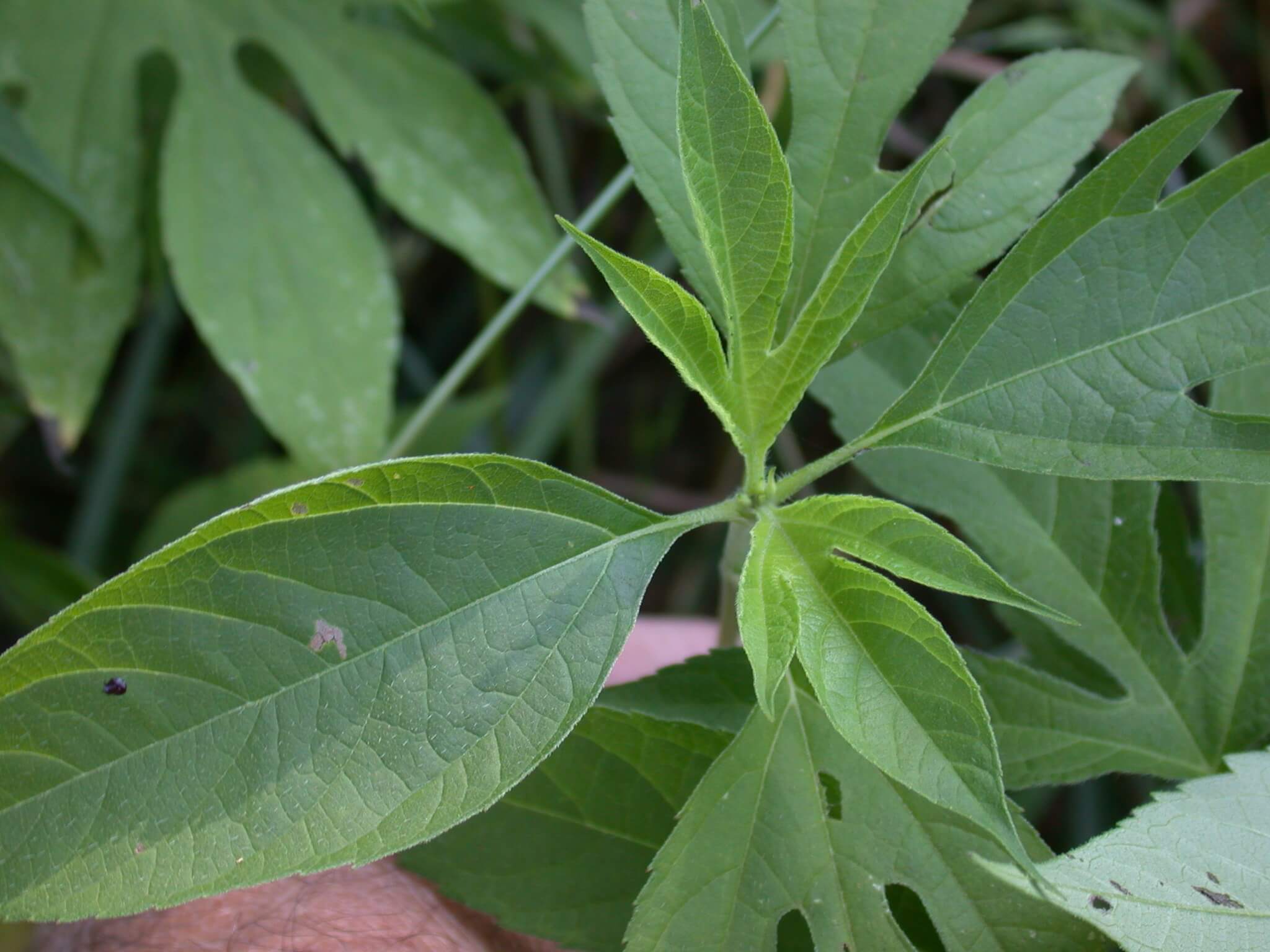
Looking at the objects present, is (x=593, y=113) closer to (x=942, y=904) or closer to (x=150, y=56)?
(x=150, y=56)

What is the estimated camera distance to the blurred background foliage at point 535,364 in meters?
1.53

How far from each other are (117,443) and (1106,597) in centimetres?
140

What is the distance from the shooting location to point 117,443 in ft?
5.38

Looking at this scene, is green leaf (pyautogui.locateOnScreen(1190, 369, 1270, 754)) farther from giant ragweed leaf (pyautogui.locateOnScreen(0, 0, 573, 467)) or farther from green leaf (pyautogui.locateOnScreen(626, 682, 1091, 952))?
giant ragweed leaf (pyautogui.locateOnScreen(0, 0, 573, 467))

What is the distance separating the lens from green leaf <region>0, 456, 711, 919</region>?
0.59m

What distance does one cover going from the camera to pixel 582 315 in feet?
4.42

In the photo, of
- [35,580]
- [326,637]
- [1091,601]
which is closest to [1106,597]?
[1091,601]

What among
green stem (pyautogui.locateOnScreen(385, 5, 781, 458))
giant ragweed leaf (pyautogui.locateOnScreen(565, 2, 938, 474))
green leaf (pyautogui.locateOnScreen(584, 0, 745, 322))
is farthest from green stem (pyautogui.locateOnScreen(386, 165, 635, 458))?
giant ragweed leaf (pyautogui.locateOnScreen(565, 2, 938, 474))

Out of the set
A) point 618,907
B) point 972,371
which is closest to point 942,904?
point 618,907

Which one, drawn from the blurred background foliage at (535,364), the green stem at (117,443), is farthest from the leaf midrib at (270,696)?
the green stem at (117,443)

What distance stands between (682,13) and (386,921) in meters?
0.62

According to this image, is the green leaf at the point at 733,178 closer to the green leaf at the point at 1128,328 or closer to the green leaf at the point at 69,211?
the green leaf at the point at 1128,328

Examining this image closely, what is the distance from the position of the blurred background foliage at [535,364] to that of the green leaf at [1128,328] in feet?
1.89

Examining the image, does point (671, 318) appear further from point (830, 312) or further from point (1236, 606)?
point (1236, 606)
